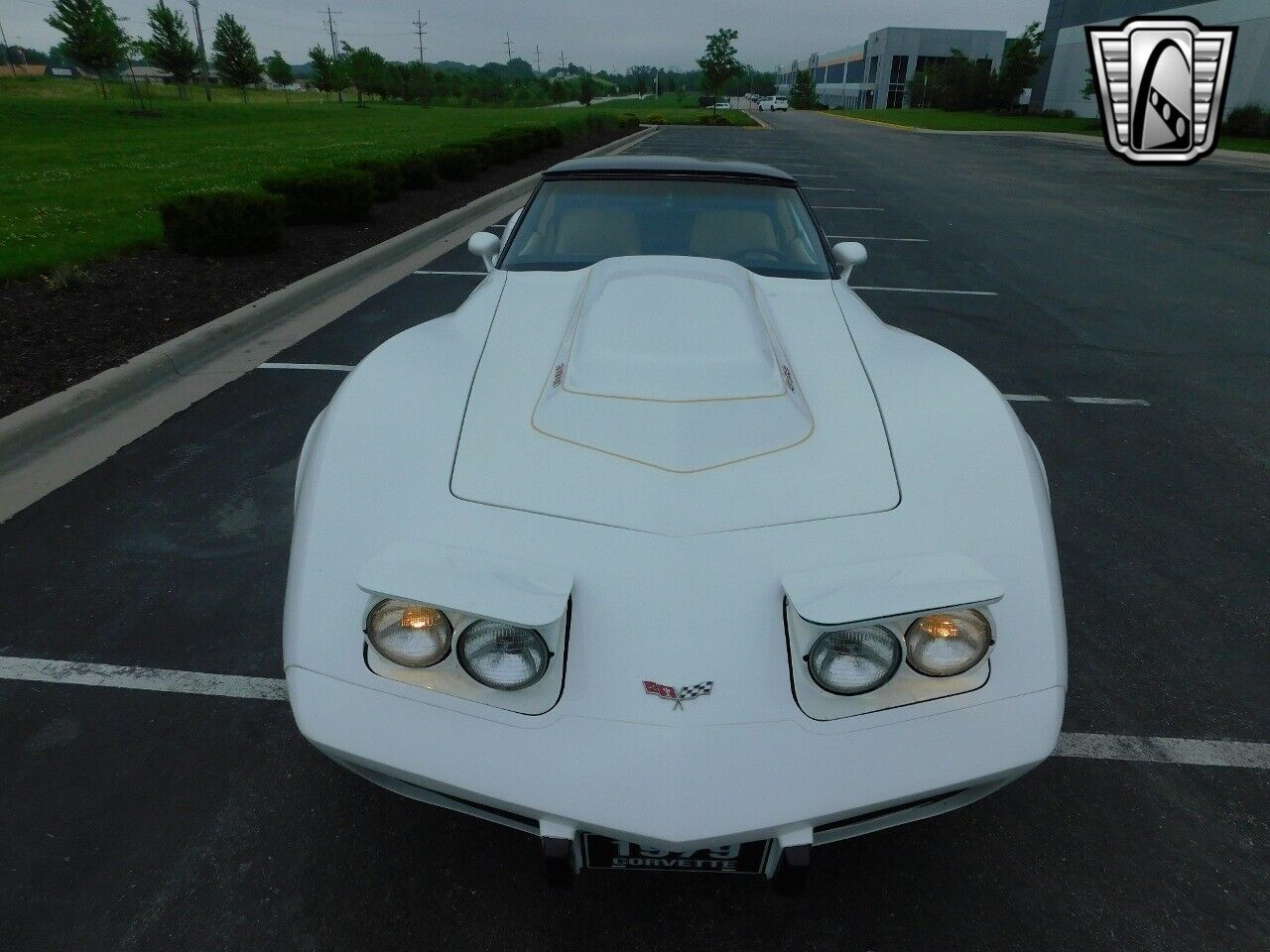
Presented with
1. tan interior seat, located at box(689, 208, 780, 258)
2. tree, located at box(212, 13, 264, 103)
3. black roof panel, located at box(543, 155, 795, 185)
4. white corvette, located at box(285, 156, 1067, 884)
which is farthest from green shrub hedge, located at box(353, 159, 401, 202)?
tree, located at box(212, 13, 264, 103)

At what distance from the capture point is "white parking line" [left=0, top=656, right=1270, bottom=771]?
236cm

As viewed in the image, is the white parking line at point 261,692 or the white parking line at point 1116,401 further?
the white parking line at point 1116,401

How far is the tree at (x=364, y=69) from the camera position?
6312 cm

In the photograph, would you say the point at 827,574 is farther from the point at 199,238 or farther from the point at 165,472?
the point at 199,238

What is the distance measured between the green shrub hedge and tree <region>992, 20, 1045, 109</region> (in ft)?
219

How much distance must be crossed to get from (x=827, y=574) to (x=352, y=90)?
4269 inches

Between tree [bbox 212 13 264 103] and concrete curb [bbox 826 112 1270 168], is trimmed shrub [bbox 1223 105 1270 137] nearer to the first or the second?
concrete curb [bbox 826 112 1270 168]

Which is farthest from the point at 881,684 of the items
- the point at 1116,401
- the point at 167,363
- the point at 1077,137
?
the point at 1077,137

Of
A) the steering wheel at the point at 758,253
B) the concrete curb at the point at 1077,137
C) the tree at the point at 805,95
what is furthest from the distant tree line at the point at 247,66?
the steering wheel at the point at 758,253

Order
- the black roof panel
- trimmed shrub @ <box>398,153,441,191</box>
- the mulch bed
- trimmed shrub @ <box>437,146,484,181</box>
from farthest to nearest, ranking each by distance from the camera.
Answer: trimmed shrub @ <box>437,146,484,181</box>, trimmed shrub @ <box>398,153,441,191</box>, the mulch bed, the black roof panel

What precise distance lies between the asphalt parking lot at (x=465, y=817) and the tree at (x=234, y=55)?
63.2m

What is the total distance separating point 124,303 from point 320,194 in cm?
405

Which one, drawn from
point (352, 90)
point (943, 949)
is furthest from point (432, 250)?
point (352, 90)

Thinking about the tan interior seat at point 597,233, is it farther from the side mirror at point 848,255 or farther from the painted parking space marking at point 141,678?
the painted parking space marking at point 141,678
